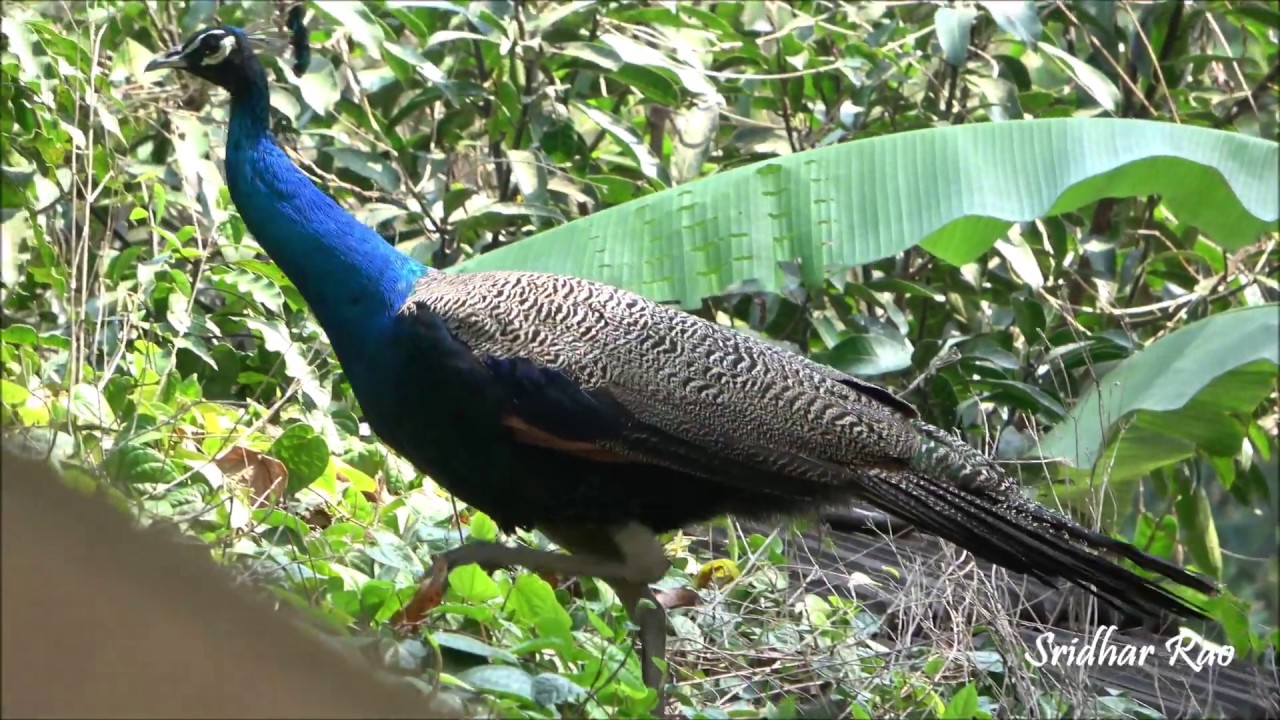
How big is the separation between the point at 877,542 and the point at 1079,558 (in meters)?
1.00

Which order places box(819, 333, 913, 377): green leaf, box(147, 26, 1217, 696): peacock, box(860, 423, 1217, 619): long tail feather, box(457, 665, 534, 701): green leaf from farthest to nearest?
box(819, 333, 913, 377): green leaf
box(860, 423, 1217, 619): long tail feather
box(147, 26, 1217, 696): peacock
box(457, 665, 534, 701): green leaf

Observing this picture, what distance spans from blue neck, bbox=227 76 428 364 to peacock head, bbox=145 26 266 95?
5.4 inches

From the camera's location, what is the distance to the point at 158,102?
4.80 m

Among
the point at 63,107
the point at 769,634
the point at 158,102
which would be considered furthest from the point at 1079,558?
the point at 158,102

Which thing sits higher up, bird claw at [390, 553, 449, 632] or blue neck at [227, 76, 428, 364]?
blue neck at [227, 76, 428, 364]

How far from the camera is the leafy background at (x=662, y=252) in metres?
3.11

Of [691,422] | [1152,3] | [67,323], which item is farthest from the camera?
[1152,3]

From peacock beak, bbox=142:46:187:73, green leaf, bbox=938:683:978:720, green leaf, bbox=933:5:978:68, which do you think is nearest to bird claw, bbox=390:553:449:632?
green leaf, bbox=938:683:978:720

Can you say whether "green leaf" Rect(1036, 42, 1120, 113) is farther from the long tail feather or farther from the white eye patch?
the white eye patch

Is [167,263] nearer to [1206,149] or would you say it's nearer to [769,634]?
[769,634]

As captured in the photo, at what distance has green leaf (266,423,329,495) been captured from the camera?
3375 mm

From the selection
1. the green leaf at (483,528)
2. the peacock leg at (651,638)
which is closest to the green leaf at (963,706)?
the peacock leg at (651,638)

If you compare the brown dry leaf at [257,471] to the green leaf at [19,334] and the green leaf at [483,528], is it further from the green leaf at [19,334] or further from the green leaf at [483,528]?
the green leaf at [19,334]

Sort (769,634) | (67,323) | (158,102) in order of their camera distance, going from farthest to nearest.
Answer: (158,102)
(67,323)
(769,634)
